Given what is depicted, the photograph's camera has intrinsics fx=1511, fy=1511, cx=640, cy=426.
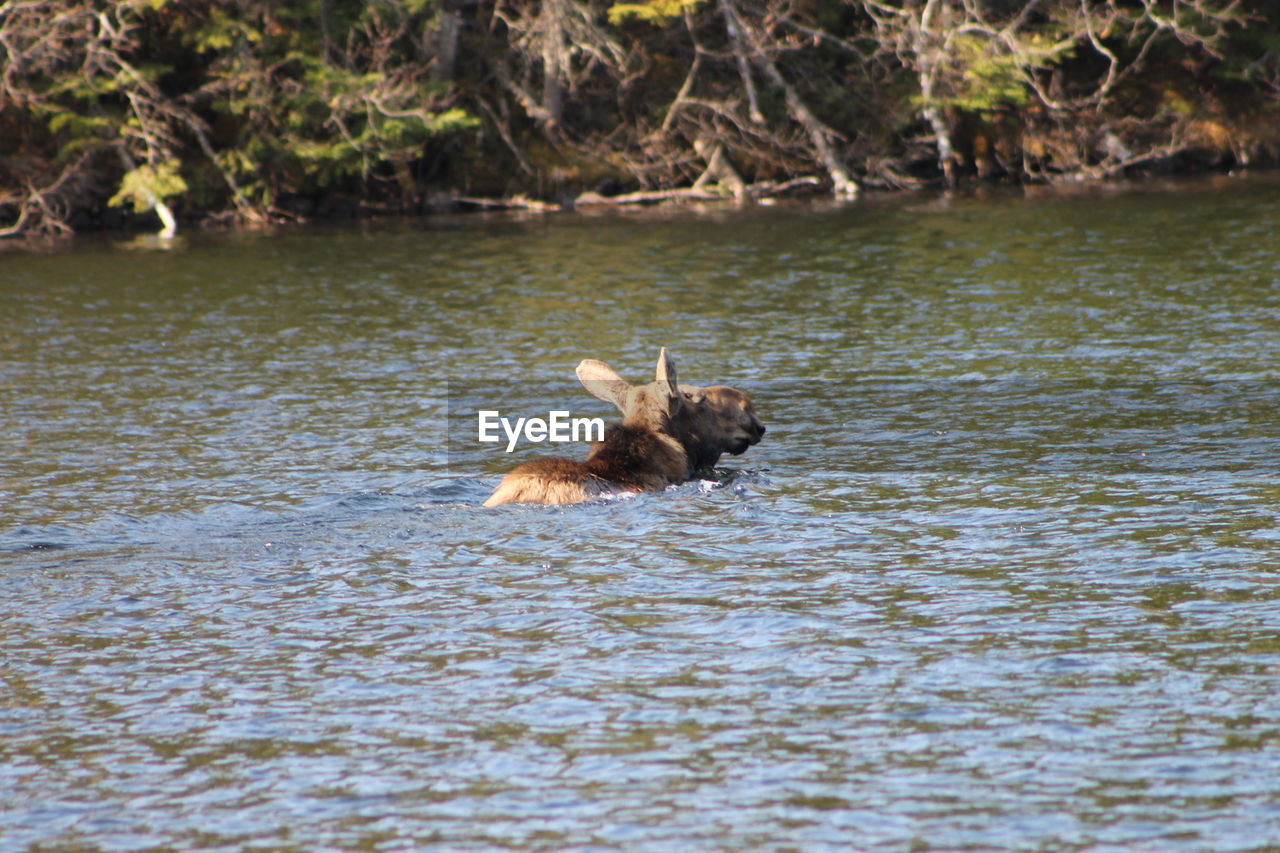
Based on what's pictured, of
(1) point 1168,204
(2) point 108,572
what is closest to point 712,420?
(2) point 108,572

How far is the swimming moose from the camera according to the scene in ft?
39.0

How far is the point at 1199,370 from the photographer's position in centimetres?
1678

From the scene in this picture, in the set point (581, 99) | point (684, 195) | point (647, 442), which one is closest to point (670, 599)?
point (647, 442)

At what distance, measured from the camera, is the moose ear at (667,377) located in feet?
40.7

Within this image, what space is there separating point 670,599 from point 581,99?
37.1m

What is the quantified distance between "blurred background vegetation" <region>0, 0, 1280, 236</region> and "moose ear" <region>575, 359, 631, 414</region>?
A: 26041mm

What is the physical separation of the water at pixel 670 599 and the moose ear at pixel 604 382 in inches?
42.4

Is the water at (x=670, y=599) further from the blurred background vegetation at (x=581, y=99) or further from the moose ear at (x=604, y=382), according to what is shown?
the blurred background vegetation at (x=581, y=99)

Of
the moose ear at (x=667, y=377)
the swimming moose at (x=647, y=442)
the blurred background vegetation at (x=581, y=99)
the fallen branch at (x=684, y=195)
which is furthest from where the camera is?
the fallen branch at (x=684, y=195)

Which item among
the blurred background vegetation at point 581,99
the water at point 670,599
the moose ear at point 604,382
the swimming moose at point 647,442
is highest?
the blurred background vegetation at point 581,99

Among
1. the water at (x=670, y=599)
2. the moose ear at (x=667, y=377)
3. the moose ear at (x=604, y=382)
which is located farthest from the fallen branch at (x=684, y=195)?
the moose ear at (x=667, y=377)

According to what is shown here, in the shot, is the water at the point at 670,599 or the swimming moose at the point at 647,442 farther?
the swimming moose at the point at 647,442

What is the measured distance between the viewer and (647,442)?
41.3ft

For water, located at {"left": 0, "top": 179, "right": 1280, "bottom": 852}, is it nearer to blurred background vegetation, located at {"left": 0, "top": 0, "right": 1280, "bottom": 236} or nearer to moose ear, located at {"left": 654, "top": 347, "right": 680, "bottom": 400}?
moose ear, located at {"left": 654, "top": 347, "right": 680, "bottom": 400}
